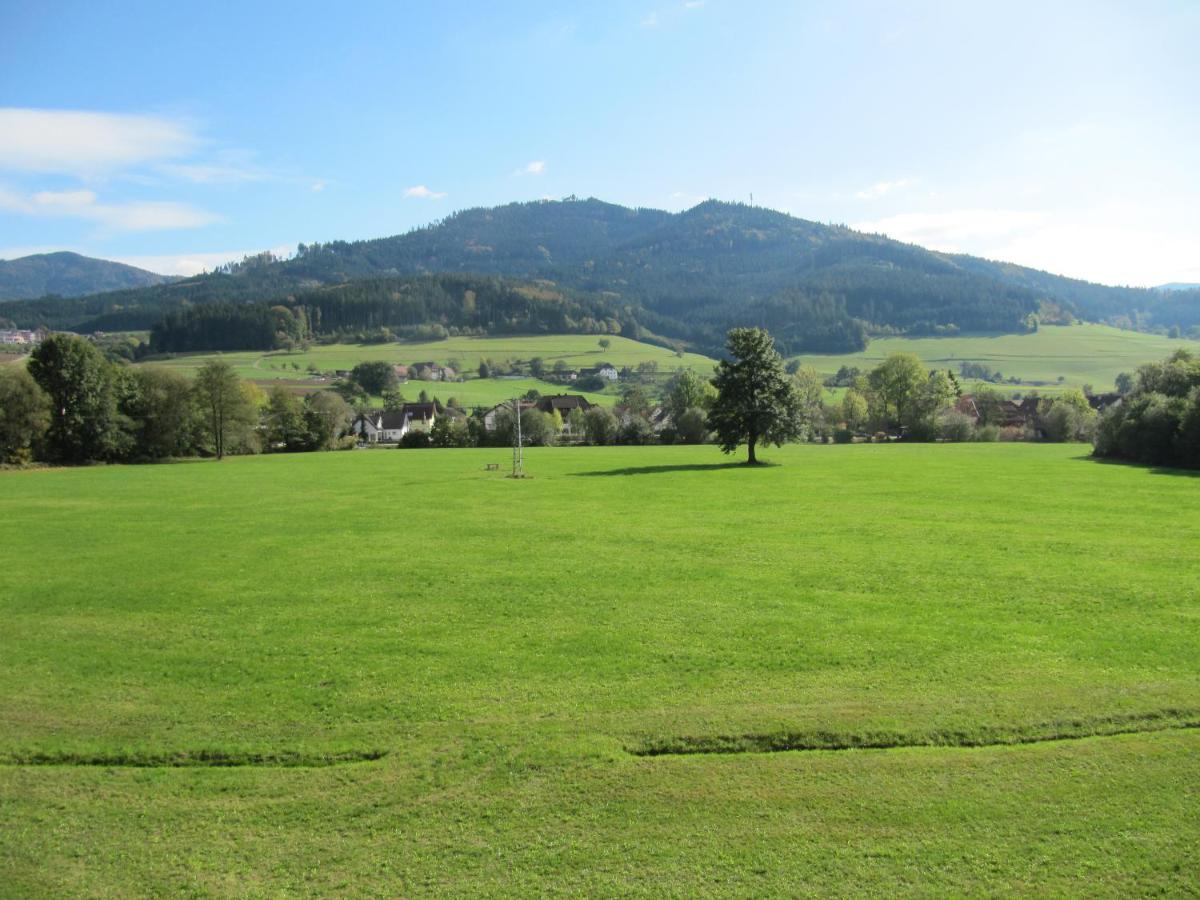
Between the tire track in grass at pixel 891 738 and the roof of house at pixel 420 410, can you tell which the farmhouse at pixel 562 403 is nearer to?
the roof of house at pixel 420 410

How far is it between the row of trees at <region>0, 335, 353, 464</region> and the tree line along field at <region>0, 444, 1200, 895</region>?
44084 mm

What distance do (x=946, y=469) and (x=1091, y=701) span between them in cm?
4762

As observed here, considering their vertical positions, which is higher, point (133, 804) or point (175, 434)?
point (175, 434)

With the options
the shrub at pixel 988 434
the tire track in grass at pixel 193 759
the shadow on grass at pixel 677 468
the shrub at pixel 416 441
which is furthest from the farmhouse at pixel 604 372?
the tire track in grass at pixel 193 759

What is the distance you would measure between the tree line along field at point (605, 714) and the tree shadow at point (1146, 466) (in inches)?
1089

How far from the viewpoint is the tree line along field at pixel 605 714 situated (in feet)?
33.4

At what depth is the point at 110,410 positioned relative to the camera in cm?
7138

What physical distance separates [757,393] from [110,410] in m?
60.4

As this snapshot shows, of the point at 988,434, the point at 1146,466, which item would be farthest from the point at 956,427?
the point at 1146,466

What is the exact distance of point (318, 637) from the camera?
19.1 meters

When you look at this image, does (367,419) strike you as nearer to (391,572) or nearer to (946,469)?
(946,469)

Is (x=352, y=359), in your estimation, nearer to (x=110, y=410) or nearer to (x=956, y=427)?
(x=110, y=410)

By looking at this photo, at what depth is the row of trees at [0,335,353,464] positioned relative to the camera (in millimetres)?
65812

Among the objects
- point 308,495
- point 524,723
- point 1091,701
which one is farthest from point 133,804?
point 308,495
